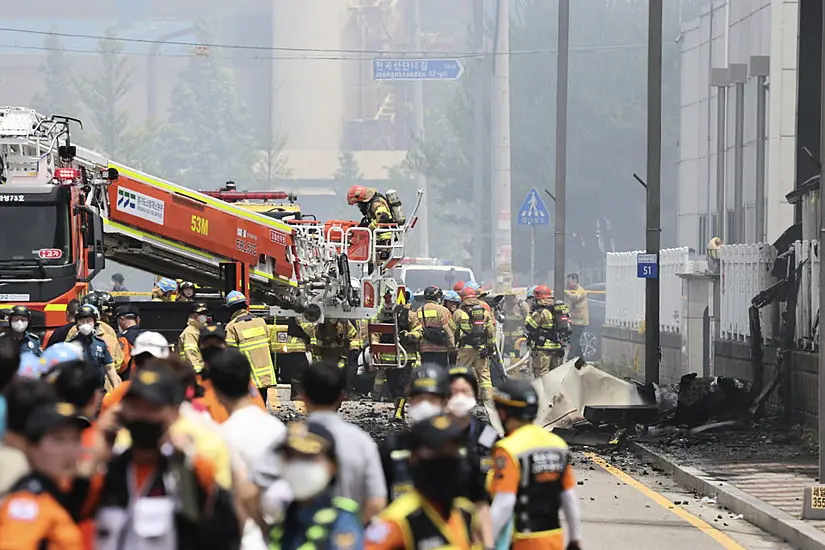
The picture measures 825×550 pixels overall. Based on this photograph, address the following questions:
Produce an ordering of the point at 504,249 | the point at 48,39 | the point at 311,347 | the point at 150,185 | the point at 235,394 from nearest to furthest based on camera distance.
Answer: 1. the point at 235,394
2. the point at 150,185
3. the point at 311,347
4. the point at 504,249
5. the point at 48,39

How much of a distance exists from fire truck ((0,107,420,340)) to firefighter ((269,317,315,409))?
907mm

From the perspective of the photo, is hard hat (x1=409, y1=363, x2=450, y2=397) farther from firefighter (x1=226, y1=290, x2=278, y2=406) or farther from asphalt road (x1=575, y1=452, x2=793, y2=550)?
firefighter (x1=226, y1=290, x2=278, y2=406)

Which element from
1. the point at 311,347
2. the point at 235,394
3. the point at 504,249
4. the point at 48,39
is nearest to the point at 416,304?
the point at 311,347

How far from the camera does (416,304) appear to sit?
29.7m

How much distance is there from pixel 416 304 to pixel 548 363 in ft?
13.1

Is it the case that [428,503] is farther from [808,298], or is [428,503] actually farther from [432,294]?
[432,294]

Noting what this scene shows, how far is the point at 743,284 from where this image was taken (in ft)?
81.9

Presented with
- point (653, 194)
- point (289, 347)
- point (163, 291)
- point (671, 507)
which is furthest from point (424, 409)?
point (163, 291)

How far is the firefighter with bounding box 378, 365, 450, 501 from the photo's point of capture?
7168 mm

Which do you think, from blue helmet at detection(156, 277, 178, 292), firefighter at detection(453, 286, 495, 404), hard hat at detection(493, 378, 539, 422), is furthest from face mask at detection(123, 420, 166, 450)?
blue helmet at detection(156, 277, 178, 292)

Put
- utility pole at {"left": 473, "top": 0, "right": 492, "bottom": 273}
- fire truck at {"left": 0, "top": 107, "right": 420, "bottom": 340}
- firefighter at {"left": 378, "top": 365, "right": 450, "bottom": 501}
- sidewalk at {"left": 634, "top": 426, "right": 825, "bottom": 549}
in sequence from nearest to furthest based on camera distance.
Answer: firefighter at {"left": 378, "top": 365, "right": 450, "bottom": 501} < sidewalk at {"left": 634, "top": 426, "right": 825, "bottom": 549} < fire truck at {"left": 0, "top": 107, "right": 420, "bottom": 340} < utility pole at {"left": 473, "top": 0, "right": 492, "bottom": 273}

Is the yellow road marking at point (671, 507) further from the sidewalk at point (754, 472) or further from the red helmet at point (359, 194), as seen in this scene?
the red helmet at point (359, 194)

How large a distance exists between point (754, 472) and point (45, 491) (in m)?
12.0

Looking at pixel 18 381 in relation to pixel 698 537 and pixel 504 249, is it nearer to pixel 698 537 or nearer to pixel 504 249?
pixel 698 537
